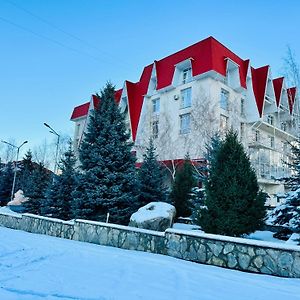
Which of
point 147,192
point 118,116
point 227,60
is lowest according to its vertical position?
point 147,192

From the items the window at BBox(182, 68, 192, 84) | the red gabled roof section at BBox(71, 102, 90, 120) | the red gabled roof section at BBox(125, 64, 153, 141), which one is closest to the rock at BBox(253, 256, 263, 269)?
the window at BBox(182, 68, 192, 84)

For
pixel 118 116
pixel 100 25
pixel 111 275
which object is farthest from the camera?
pixel 118 116

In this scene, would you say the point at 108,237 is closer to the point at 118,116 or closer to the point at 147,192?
the point at 147,192

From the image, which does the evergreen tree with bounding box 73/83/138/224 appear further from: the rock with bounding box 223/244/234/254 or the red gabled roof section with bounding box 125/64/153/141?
the red gabled roof section with bounding box 125/64/153/141

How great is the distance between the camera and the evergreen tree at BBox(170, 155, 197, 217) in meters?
14.2

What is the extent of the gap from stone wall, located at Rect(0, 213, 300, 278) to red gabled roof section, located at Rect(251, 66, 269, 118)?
1851 cm

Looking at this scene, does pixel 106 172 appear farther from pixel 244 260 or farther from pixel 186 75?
pixel 186 75

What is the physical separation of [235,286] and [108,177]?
7.63 m

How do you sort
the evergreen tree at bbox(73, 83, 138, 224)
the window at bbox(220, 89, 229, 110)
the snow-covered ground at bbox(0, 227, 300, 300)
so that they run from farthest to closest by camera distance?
the window at bbox(220, 89, 229, 110)
the evergreen tree at bbox(73, 83, 138, 224)
the snow-covered ground at bbox(0, 227, 300, 300)

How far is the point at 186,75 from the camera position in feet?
78.4

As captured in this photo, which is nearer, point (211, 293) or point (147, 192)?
point (211, 293)

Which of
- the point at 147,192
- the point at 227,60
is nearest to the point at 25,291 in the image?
the point at 147,192

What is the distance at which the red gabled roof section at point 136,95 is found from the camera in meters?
26.2

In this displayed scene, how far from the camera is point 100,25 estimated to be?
1086 cm
